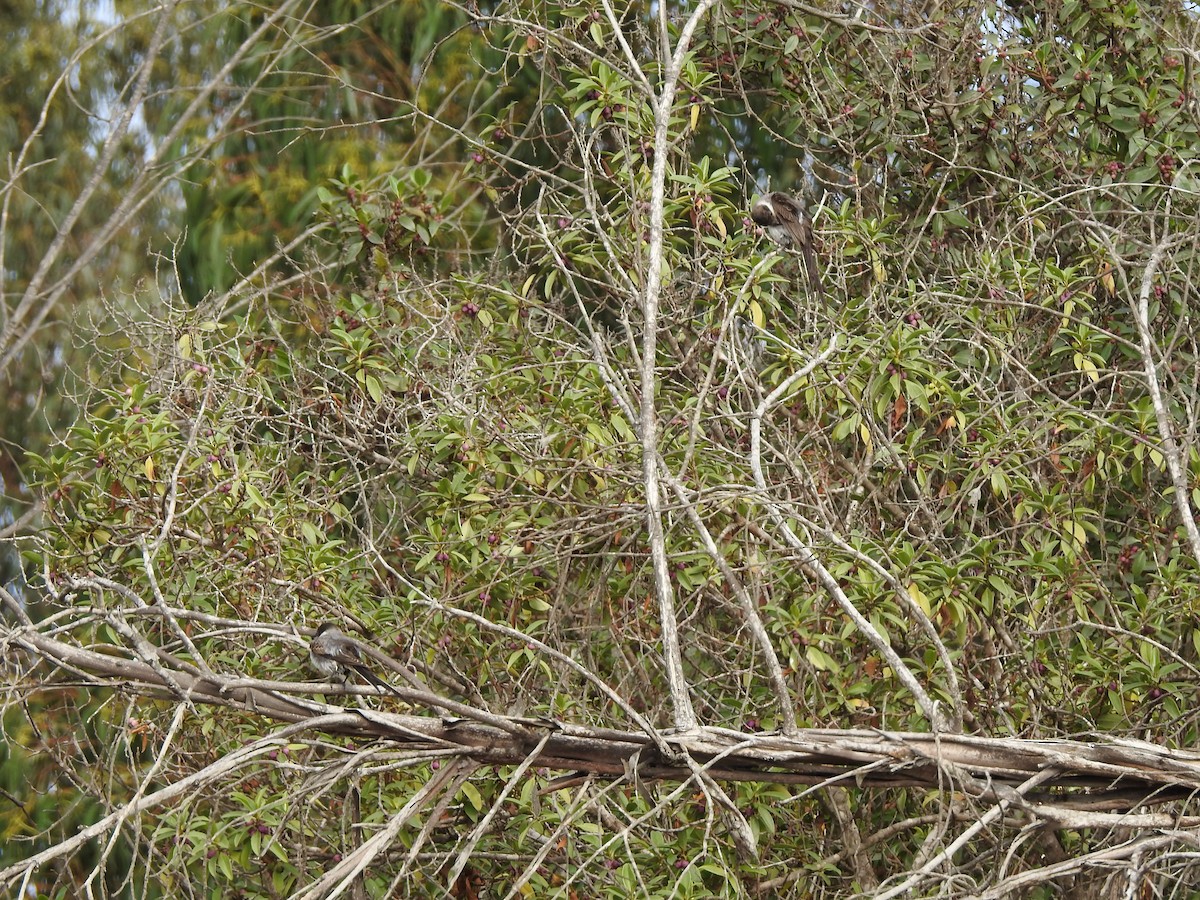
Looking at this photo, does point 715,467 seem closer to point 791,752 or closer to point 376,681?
→ point 376,681

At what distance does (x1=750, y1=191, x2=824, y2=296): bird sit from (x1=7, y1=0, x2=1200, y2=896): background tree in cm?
12

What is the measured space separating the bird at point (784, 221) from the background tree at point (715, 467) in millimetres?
117

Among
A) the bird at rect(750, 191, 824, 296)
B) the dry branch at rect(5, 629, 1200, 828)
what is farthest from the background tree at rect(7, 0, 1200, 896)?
the dry branch at rect(5, 629, 1200, 828)

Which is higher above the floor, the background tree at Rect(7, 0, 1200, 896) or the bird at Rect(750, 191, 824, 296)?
the bird at Rect(750, 191, 824, 296)

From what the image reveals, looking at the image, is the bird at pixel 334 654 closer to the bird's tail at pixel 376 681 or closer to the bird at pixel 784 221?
the bird's tail at pixel 376 681

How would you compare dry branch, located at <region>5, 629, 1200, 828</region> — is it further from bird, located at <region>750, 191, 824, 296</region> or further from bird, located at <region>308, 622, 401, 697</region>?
bird, located at <region>750, 191, 824, 296</region>

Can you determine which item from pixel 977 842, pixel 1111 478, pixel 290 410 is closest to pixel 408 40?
pixel 290 410

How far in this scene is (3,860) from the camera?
756cm

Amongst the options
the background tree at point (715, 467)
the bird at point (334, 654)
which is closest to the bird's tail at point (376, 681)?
the bird at point (334, 654)

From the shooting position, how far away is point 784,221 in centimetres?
572

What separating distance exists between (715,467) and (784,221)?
1.12m

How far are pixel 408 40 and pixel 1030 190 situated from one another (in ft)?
12.4

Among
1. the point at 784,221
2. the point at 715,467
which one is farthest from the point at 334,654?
the point at 784,221

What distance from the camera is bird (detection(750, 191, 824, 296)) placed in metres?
5.66
